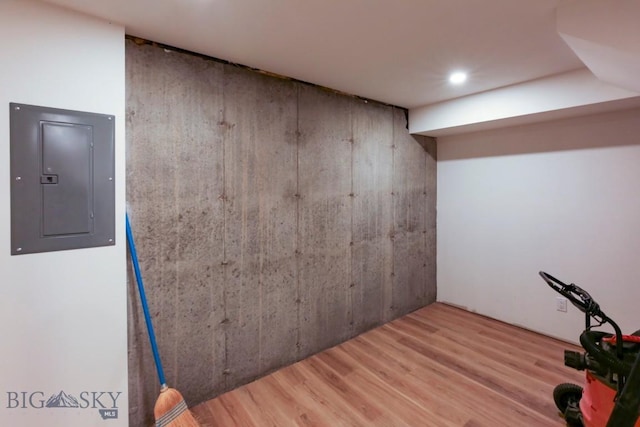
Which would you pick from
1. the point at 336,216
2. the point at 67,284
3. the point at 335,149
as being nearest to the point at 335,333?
the point at 336,216

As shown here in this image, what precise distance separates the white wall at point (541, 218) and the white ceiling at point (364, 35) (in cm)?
84

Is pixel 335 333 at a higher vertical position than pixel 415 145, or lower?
lower

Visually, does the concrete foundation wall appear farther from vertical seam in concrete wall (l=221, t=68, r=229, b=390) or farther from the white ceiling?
the white ceiling

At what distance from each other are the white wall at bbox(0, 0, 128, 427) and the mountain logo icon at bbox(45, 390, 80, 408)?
Answer: 0.05 feet

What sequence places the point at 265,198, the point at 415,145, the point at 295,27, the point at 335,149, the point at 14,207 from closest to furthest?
the point at 14,207 < the point at 295,27 < the point at 265,198 < the point at 335,149 < the point at 415,145

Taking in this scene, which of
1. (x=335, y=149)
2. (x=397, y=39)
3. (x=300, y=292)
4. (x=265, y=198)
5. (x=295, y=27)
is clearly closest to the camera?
(x=295, y=27)

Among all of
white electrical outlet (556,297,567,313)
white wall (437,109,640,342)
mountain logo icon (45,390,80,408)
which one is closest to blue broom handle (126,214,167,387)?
mountain logo icon (45,390,80,408)

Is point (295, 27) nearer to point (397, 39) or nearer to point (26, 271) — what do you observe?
point (397, 39)

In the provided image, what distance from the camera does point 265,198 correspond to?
88.8 inches

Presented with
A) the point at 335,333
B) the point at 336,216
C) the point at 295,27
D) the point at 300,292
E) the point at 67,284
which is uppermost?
the point at 295,27

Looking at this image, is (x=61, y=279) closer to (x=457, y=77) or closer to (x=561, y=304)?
(x=457, y=77)

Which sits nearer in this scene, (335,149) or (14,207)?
(14,207)

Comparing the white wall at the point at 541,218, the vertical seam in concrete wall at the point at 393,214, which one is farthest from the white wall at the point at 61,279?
the white wall at the point at 541,218

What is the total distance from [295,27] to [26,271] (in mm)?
1812
